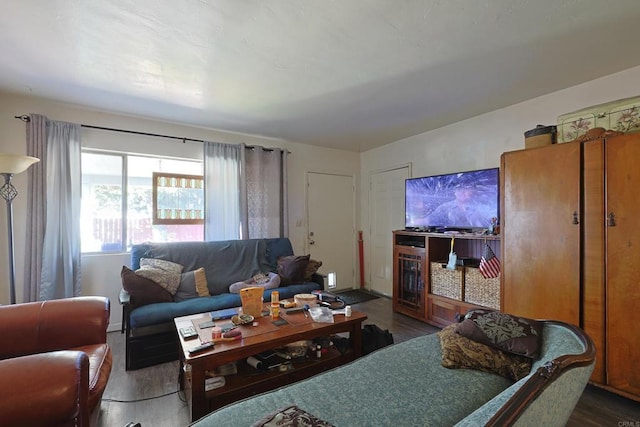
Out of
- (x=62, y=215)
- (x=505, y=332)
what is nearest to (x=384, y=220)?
(x=505, y=332)

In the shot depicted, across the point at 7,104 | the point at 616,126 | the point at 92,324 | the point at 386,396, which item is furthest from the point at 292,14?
the point at 7,104

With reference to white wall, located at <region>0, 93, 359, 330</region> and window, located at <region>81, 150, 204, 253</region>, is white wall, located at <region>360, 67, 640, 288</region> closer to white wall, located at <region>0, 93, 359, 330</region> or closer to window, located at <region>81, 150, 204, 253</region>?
white wall, located at <region>0, 93, 359, 330</region>

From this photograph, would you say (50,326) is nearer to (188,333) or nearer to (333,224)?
(188,333)

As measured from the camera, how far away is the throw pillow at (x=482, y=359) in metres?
1.30

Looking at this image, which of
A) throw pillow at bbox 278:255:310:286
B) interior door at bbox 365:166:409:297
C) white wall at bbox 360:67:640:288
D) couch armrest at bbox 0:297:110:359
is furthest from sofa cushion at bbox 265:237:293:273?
white wall at bbox 360:67:640:288

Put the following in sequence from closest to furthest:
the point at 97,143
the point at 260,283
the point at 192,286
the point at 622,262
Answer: the point at 622,262
the point at 192,286
the point at 97,143
the point at 260,283

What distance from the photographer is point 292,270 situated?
126 inches

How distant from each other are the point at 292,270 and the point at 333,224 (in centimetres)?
161

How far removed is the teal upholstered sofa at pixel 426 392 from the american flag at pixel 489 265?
127 centimetres

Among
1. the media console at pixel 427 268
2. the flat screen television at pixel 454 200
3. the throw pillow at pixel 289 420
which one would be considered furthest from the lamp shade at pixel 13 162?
the flat screen television at pixel 454 200

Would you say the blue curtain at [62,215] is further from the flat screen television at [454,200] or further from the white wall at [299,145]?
the flat screen television at [454,200]

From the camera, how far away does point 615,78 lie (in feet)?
7.25

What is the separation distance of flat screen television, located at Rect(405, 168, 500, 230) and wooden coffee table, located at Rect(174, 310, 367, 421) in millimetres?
1711

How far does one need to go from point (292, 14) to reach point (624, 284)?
2637 mm
